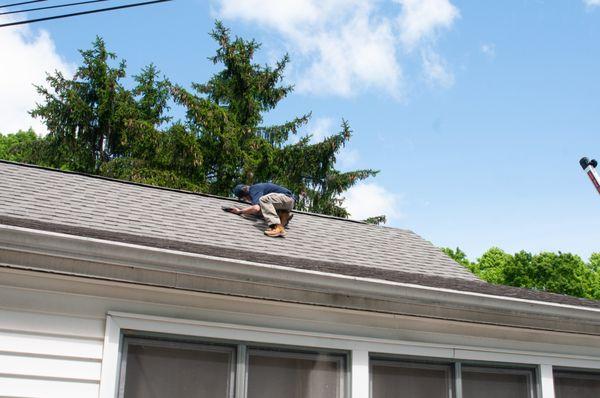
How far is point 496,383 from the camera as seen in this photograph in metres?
5.61

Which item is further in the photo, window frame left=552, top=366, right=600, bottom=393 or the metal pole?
the metal pole

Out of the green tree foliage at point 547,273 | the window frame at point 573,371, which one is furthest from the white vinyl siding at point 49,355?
the green tree foliage at point 547,273

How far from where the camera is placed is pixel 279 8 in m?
7.74

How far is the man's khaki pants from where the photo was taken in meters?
7.92

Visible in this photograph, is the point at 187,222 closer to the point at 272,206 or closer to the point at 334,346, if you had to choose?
the point at 272,206

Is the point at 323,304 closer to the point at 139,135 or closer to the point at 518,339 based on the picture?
the point at 518,339

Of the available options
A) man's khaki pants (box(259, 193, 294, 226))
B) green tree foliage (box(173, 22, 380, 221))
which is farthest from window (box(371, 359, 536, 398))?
green tree foliage (box(173, 22, 380, 221))

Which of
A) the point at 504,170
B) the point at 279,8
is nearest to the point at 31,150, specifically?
the point at 504,170

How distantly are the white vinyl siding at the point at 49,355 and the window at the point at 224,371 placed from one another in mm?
224

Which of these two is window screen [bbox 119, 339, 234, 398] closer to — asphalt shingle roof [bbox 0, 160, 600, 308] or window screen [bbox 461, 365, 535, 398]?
asphalt shingle roof [bbox 0, 160, 600, 308]

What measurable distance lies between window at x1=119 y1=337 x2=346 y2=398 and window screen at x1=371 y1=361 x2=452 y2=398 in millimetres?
297

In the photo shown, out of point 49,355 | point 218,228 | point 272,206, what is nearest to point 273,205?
point 272,206

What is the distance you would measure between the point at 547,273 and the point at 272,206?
28.1m

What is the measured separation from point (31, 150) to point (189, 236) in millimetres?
19941
